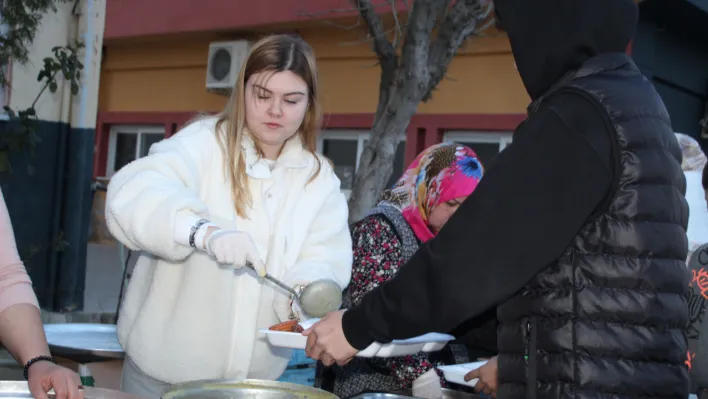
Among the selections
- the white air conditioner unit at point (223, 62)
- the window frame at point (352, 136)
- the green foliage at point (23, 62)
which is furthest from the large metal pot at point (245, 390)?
the white air conditioner unit at point (223, 62)

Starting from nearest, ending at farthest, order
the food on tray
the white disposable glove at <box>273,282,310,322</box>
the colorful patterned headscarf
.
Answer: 1. the food on tray
2. the white disposable glove at <box>273,282,310,322</box>
3. the colorful patterned headscarf

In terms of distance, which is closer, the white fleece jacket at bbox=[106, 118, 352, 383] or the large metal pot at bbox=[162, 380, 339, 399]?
the large metal pot at bbox=[162, 380, 339, 399]

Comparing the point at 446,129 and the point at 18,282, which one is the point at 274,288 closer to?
the point at 18,282

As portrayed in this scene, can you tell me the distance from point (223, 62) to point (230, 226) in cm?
857

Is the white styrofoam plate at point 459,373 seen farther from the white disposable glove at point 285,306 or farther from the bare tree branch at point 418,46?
the bare tree branch at point 418,46

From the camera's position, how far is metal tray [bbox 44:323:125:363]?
8.02 feet

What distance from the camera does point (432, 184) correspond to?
296cm

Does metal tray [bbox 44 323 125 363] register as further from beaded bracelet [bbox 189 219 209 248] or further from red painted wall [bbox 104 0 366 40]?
red painted wall [bbox 104 0 366 40]

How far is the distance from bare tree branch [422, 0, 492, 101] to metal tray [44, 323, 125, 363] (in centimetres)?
282

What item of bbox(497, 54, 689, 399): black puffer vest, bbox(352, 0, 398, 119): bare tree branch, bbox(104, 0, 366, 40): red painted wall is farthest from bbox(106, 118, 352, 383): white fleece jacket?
bbox(104, 0, 366, 40): red painted wall

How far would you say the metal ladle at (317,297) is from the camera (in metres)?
2.10

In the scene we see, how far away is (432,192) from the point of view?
2936 millimetres

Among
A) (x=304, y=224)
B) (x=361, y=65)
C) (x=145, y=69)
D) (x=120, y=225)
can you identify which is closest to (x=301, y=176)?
(x=304, y=224)

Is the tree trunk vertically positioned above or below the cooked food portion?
above
